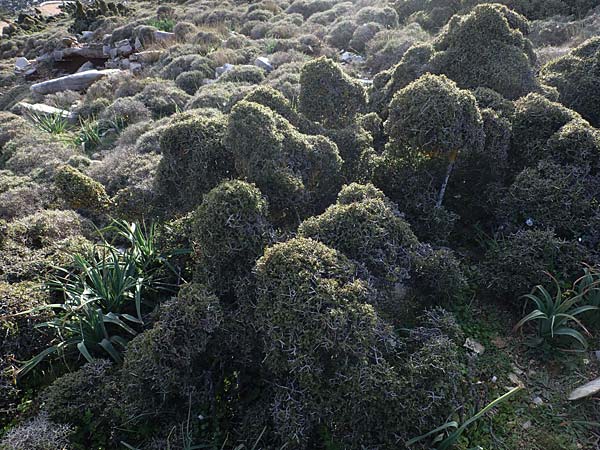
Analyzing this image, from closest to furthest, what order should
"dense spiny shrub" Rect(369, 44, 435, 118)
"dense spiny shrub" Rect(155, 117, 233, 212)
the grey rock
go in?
"dense spiny shrub" Rect(155, 117, 233, 212), "dense spiny shrub" Rect(369, 44, 435, 118), the grey rock

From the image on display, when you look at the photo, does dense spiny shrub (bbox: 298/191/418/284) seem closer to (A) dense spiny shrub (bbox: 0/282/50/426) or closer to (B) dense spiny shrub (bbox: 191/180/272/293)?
(B) dense spiny shrub (bbox: 191/180/272/293)

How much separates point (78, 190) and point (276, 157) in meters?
1.96

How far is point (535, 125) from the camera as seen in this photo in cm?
398

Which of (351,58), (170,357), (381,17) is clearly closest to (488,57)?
(170,357)

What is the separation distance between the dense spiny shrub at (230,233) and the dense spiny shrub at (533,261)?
201cm

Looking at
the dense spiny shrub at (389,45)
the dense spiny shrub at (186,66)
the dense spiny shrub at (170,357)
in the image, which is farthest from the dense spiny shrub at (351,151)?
the dense spiny shrub at (186,66)

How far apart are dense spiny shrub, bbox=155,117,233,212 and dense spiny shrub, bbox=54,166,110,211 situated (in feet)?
2.62

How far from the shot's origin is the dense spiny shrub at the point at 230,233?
2.73 metres

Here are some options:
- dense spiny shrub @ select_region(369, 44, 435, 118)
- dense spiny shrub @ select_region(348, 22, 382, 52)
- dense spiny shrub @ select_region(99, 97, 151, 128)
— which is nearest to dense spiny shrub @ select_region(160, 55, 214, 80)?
dense spiny shrub @ select_region(99, 97, 151, 128)

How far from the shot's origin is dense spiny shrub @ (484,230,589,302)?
11.1 ft

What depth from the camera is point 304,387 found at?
2398mm

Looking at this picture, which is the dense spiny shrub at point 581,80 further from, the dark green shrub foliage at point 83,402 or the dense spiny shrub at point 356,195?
the dark green shrub foliage at point 83,402

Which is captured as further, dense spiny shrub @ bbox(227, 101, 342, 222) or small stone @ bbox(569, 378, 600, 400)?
dense spiny shrub @ bbox(227, 101, 342, 222)

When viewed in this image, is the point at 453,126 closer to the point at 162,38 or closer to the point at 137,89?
the point at 137,89
